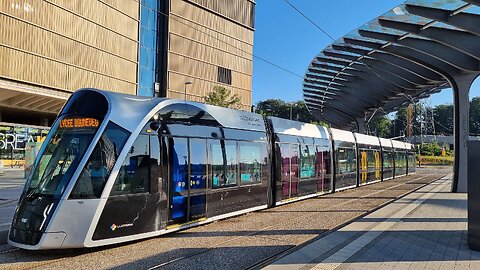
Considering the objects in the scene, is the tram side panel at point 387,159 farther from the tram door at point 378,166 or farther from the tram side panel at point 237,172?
the tram side panel at point 237,172

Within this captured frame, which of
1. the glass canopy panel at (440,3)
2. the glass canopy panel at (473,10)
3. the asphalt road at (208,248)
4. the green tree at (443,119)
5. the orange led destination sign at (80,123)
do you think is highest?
the green tree at (443,119)

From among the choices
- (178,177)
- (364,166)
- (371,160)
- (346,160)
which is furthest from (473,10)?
(371,160)

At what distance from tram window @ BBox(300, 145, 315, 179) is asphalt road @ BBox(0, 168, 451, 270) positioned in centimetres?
327

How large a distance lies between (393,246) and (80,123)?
590cm

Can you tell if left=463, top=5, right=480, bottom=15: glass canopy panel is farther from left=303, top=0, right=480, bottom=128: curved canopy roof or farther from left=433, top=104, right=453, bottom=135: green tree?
left=433, top=104, right=453, bottom=135: green tree

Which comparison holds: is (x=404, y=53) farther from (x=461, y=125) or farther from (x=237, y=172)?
(x=237, y=172)

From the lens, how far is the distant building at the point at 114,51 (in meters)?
39.0

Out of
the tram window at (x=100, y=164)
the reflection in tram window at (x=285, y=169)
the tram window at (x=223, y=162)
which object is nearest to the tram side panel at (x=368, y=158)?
the reflection in tram window at (x=285, y=169)

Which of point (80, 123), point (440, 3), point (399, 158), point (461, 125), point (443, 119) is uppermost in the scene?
point (443, 119)

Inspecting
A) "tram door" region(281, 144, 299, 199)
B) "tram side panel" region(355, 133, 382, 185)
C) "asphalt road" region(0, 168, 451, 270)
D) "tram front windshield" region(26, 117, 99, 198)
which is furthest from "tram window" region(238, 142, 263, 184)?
"tram side panel" region(355, 133, 382, 185)

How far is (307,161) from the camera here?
1584cm

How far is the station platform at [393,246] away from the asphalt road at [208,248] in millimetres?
614

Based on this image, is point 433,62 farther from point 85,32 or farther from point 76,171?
point 85,32

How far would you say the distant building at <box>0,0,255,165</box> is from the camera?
39031 mm
